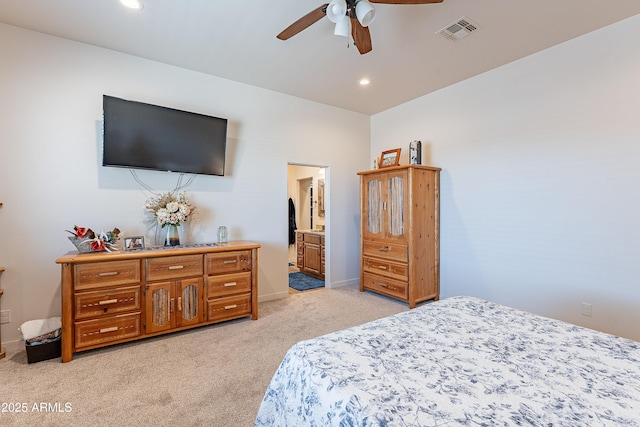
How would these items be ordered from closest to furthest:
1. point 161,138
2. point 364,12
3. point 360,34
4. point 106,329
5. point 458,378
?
point 458,378
point 364,12
point 360,34
point 106,329
point 161,138

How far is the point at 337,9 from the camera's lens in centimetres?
185

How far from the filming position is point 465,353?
1245 millimetres

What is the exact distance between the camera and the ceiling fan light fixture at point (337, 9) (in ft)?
6.04

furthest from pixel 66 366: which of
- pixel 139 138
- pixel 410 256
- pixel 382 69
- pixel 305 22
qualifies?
pixel 382 69

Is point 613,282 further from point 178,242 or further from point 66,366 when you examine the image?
point 66,366

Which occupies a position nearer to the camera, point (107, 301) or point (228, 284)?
point (107, 301)

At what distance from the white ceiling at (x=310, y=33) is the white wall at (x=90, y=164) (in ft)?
0.71

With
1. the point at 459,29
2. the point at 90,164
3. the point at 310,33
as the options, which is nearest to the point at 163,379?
the point at 90,164

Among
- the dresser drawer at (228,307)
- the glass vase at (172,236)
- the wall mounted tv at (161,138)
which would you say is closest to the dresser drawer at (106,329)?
the dresser drawer at (228,307)

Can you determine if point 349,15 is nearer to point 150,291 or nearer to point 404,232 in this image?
point 404,232

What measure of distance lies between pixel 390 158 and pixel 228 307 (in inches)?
117

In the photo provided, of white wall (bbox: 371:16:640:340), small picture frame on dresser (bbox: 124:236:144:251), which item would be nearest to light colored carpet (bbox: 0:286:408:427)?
small picture frame on dresser (bbox: 124:236:144:251)

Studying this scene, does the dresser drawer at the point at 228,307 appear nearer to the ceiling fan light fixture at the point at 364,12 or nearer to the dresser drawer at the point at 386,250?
the dresser drawer at the point at 386,250

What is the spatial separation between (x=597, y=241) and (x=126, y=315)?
436cm
